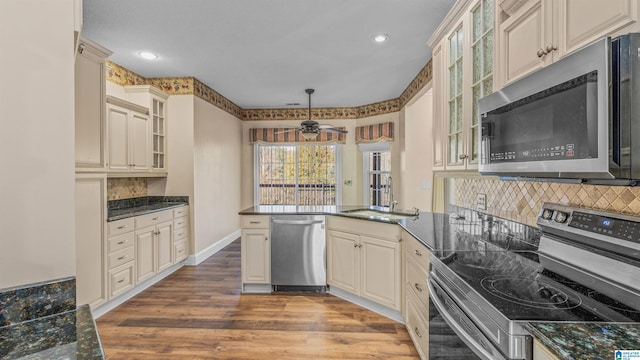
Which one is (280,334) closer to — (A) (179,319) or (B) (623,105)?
(A) (179,319)

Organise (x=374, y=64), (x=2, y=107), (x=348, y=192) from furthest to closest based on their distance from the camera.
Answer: (x=348, y=192)
(x=374, y=64)
(x=2, y=107)

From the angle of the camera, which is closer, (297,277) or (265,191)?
(297,277)

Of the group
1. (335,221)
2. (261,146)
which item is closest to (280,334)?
(335,221)

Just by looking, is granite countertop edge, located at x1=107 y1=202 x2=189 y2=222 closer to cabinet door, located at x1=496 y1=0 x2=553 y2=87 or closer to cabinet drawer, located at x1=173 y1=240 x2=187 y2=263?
cabinet drawer, located at x1=173 y1=240 x2=187 y2=263

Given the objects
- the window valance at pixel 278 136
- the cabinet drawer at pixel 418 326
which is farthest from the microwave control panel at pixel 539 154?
the window valance at pixel 278 136

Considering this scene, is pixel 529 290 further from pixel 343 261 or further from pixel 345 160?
pixel 345 160

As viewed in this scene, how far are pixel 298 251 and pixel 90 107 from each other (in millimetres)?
2298

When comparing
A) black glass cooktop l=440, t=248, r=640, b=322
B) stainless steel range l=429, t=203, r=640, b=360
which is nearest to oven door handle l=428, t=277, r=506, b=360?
stainless steel range l=429, t=203, r=640, b=360

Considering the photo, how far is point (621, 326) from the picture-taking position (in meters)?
0.85

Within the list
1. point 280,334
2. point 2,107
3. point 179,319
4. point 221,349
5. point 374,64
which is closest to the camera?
point 2,107

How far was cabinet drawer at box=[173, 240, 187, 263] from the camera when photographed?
3.99 m

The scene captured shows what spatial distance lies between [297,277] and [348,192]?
309 centimetres

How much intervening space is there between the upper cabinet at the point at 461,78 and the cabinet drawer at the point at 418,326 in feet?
3.27

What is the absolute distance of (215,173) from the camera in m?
5.02
